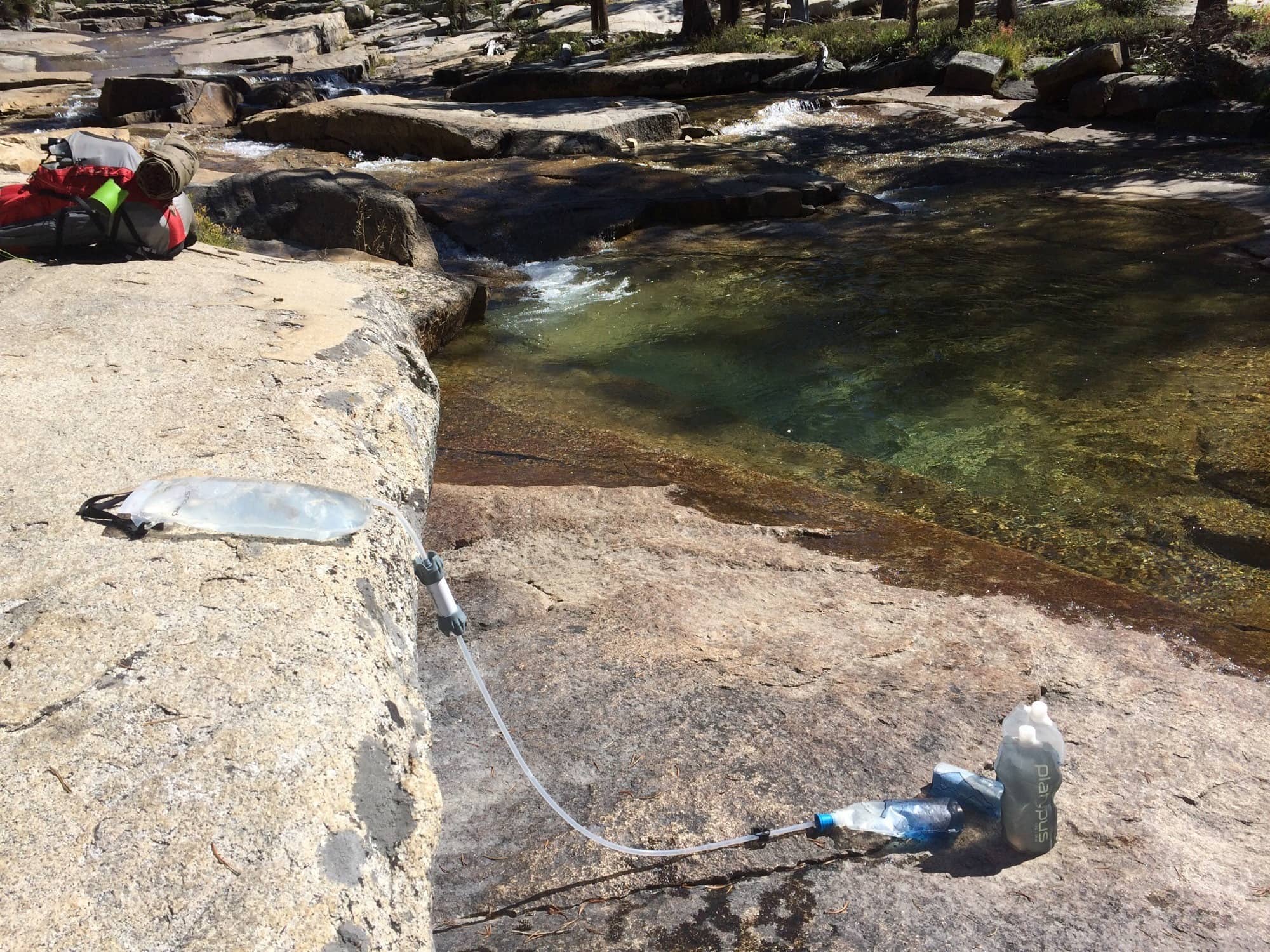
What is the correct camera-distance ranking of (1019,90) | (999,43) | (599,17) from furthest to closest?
(599,17)
(999,43)
(1019,90)

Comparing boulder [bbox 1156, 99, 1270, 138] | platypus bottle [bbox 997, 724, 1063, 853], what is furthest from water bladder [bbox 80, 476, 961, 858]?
boulder [bbox 1156, 99, 1270, 138]

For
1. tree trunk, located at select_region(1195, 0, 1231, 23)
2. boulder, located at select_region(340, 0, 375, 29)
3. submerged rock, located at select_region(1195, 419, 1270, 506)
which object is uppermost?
boulder, located at select_region(340, 0, 375, 29)

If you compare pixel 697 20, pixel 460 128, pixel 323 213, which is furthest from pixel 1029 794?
pixel 697 20

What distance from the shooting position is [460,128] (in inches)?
498

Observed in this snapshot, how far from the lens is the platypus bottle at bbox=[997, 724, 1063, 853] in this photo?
244 centimetres

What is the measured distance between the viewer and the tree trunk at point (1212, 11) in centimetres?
1387

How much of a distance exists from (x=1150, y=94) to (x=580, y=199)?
26.8 ft

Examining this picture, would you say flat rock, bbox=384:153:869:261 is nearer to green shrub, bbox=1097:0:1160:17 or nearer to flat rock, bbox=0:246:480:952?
flat rock, bbox=0:246:480:952

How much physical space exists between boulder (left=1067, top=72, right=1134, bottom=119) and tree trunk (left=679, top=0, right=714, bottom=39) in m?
8.53

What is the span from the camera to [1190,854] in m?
2.47

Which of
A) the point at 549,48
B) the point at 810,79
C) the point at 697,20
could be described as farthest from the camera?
the point at 549,48

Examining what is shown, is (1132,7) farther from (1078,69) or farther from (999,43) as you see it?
(1078,69)

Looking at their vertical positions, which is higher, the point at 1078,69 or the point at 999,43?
the point at 999,43

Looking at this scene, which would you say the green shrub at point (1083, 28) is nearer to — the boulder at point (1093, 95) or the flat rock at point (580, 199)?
the boulder at point (1093, 95)
